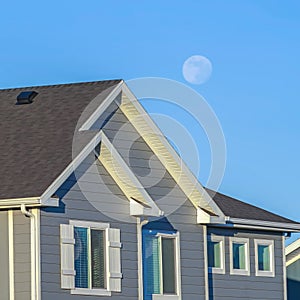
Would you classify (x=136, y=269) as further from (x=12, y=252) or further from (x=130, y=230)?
(x=12, y=252)

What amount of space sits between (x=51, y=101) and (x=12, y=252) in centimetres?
570

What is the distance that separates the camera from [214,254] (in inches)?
1635

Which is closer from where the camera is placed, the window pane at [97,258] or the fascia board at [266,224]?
the window pane at [97,258]

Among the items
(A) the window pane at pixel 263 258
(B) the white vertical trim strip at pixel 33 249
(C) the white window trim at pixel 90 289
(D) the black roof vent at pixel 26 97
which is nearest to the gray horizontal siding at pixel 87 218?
(C) the white window trim at pixel 90 289

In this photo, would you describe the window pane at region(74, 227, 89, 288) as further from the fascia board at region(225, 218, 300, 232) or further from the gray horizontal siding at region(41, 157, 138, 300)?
the fascia board at region(225, 218, 300, 232)

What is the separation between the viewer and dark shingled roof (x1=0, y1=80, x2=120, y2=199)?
114 ft

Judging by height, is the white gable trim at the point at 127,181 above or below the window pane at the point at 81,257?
above

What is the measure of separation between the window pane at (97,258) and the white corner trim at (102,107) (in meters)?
2.67

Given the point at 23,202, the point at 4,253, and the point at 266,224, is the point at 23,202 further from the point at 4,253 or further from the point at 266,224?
the point at 266,224

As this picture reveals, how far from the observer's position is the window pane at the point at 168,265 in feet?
127

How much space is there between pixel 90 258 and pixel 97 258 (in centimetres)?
33

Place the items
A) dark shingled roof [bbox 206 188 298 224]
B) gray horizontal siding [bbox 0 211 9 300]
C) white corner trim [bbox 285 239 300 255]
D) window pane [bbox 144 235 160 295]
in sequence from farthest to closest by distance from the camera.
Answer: white corner trim [bbox 285 239 300 255] → dark shingled roof [bbox 206 188 298 224] → window pane [bbox 144 235 160 295] → gray horizontal siding [bbox 0 211 9 300]

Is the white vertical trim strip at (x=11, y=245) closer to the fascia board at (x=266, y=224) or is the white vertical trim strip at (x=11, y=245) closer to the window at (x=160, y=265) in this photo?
the window at (x=160, y=265)

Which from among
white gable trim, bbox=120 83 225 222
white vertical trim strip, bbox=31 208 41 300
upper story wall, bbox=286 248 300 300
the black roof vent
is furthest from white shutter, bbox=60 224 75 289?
upper story wall, bbox=286 248 300 300
